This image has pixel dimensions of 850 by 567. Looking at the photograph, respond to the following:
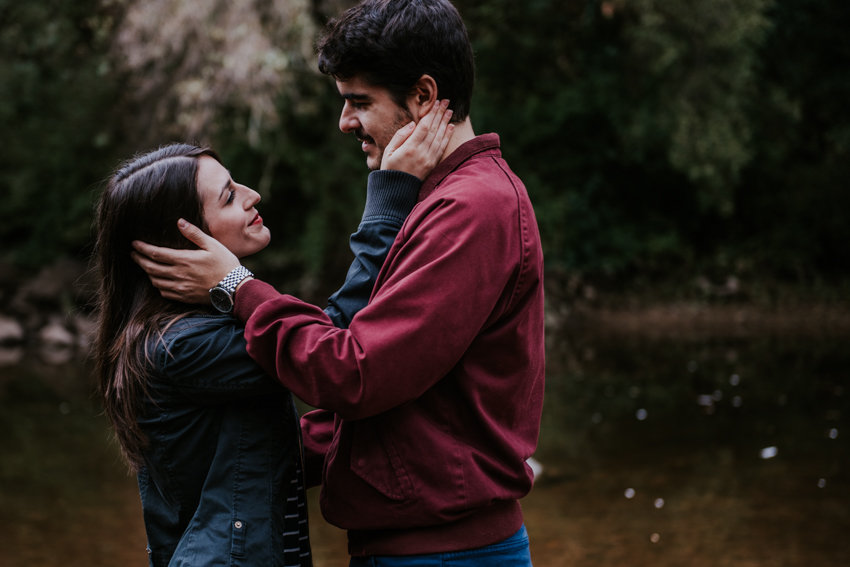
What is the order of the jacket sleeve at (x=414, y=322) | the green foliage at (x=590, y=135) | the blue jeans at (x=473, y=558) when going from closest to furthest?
the jacket sleeve at (x=414, y=322), the blue jeans at (x=473, y=558), the green foliage at (x=590, y=135)

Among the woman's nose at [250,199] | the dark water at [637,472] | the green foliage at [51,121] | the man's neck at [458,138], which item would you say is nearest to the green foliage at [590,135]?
the green foliage at [51,121]

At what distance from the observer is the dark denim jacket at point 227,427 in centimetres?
167

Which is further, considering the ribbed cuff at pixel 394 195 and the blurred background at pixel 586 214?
the blurred background at pixel 586 214

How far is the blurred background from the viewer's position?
577cm

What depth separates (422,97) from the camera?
171 cm

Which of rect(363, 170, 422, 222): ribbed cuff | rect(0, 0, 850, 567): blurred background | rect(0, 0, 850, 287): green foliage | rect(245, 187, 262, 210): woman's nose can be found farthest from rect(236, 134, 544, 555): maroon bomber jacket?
rect(0, 0, 850, 287): green foliage

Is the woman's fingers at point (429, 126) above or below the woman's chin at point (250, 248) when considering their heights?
above

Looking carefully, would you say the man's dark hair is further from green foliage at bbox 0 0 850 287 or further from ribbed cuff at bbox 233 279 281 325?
green foliage at bbox 0 0 850 287

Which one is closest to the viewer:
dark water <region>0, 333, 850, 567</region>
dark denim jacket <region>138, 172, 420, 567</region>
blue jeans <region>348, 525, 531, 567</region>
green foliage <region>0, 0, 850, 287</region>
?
blue jeans <region>348, 525, 531, 567</region>

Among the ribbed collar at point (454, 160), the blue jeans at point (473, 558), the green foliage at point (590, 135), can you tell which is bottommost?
the green foliage at point (590, 135)

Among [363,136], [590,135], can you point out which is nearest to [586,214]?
[590,135]

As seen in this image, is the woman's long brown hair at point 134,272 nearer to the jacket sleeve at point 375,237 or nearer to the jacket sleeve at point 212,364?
the jacket sleeve at point 212,364

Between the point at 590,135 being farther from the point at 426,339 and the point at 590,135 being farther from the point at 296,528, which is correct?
the point at 426,339

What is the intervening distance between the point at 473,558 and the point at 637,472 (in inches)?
180
